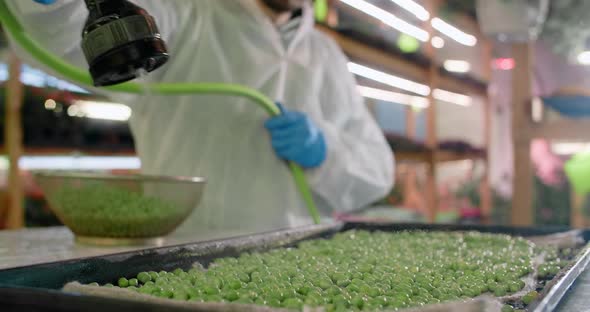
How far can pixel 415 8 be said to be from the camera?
13.2 ft

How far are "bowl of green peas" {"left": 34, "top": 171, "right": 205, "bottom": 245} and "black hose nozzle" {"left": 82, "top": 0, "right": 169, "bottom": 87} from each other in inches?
17.3

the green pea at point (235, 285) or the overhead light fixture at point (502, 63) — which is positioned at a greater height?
the overhead light fixture at point (502, 63)

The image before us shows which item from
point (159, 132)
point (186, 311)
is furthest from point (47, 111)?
point (186, 311)

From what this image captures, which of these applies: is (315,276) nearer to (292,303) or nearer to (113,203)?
(292,303)

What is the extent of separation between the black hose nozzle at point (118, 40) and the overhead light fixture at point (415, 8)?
2862 millimetres

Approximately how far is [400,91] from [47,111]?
9.30 feet

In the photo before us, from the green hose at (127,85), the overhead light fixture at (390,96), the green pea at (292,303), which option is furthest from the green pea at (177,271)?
the overhead light fixture at (390,96)

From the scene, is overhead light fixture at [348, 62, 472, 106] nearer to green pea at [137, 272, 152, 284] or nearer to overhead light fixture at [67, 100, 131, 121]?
overhead light fixture at [67, 100, 131, 121]

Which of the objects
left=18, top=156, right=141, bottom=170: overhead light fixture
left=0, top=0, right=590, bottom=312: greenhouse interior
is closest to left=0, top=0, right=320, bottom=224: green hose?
left=0, top=0, right=590, bottom=312: greenhouse interior

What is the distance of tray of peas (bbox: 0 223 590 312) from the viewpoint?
62 cm

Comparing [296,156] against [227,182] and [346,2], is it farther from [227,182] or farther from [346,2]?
[346,2]

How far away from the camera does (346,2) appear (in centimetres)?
326

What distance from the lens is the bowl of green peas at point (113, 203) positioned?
126cm

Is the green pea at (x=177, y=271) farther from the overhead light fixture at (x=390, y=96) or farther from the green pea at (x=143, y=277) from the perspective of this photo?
the overhead light fixture at (x=390, y=96)
